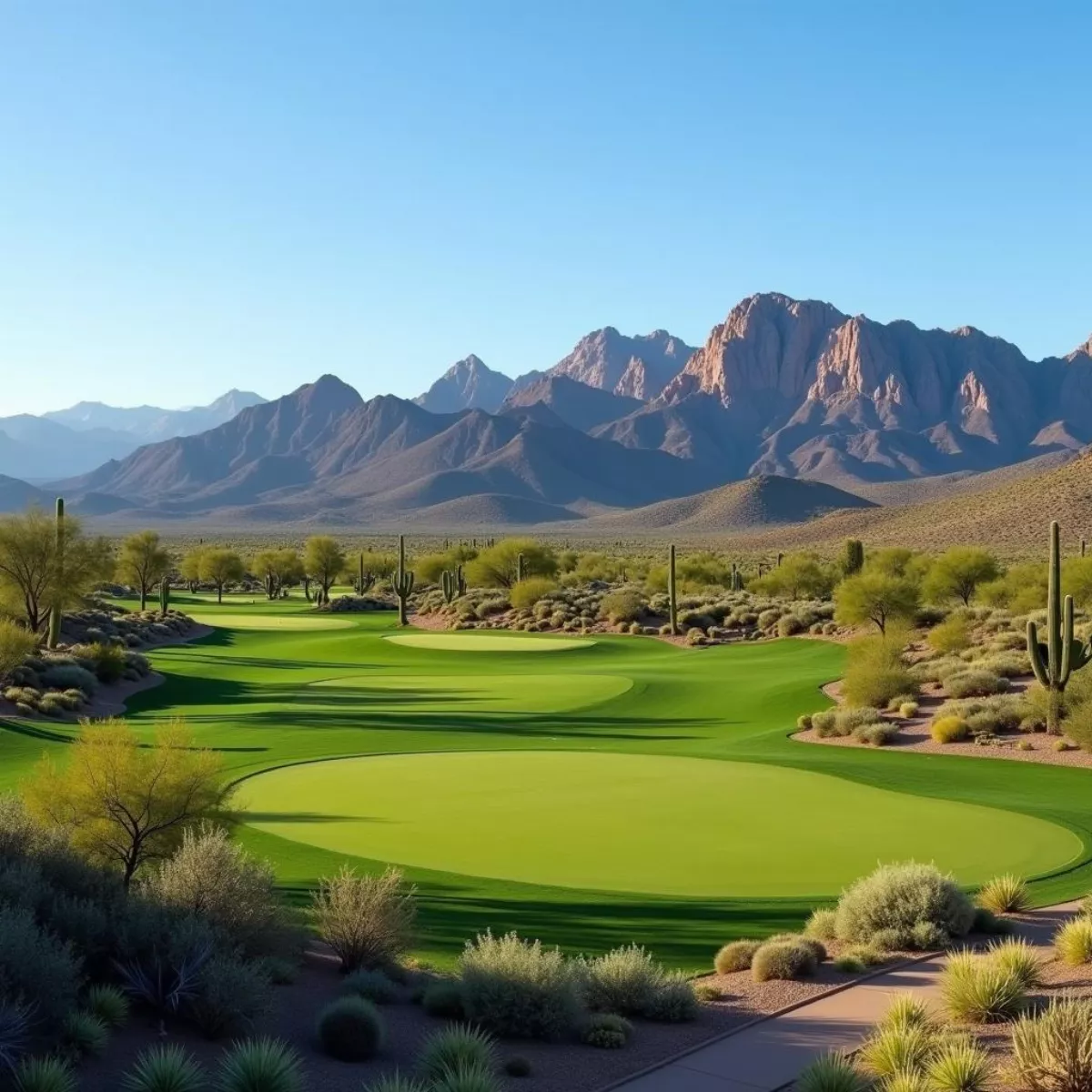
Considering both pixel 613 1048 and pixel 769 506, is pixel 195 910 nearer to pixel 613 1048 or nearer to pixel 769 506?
pixel 613 1048

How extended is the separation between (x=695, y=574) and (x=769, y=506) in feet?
349

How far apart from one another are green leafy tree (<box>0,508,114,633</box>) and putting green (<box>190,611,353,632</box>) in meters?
21.4

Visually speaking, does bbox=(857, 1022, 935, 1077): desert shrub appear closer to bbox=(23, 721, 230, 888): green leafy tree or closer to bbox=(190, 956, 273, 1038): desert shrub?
bbox=(190, 956, 273, 1038): desert shrub

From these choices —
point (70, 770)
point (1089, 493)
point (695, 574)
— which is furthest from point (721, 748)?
point (1089, 493)

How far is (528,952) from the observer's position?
36.9 feet

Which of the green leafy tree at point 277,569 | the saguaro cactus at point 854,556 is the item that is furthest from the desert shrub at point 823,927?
the green leafy tree at point 277,569

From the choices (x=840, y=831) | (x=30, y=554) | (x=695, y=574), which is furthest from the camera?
(x=695, y=574)

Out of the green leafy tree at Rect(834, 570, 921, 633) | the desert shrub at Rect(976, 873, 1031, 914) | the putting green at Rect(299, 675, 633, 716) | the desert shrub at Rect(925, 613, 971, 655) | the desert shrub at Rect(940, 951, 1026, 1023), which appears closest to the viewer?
the desert shrub at Rect(940, 951, 1026, 1023)

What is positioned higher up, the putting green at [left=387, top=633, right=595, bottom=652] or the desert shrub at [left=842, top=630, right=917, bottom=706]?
the desert shrub at [left=842, top=630, right=917, bottom=706]

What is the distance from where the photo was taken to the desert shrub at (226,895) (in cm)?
1175

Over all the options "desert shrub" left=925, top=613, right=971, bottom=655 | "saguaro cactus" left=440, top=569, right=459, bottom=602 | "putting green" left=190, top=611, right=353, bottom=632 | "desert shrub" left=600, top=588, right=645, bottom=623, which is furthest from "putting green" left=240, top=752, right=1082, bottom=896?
"saguaro cactus" left=440, top=569, right=459, bottom=602

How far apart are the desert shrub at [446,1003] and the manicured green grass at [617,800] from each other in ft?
7.91

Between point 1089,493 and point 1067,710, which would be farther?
point 1089,493

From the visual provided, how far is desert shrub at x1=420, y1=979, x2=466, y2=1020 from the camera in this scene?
11.4m
